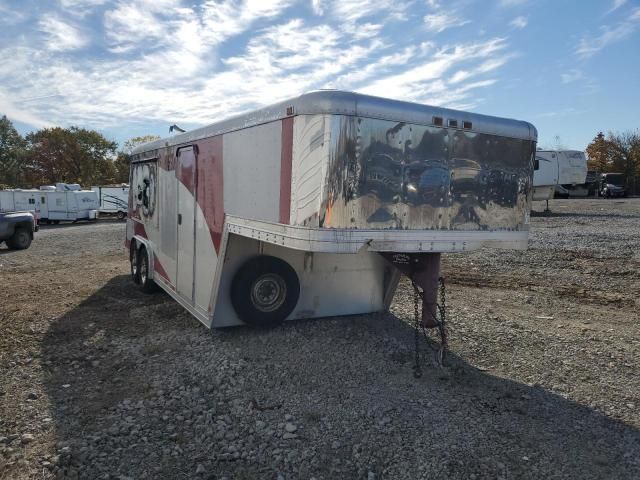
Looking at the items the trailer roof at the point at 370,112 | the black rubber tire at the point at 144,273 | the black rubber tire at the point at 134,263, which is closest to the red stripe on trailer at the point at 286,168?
the trailer roof at the point at 370,112

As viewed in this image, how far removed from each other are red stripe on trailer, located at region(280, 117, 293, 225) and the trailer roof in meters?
0.12

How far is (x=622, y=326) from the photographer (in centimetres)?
667

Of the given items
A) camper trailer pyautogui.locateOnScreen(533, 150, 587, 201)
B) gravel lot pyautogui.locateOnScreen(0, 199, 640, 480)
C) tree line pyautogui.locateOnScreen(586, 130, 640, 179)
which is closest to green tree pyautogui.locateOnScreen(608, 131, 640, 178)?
tree line pyautogui.locateOnScreen(586, 130, 640, 179)

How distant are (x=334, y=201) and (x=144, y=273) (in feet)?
18.7

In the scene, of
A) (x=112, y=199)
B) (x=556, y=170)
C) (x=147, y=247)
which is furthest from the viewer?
(x=112, y=199)

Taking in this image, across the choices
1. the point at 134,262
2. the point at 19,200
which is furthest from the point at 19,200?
the point at 134,262

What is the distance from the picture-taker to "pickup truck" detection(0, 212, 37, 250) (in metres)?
15.6

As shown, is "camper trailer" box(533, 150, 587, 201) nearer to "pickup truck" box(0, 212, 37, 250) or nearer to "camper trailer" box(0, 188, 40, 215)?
"pickup truck" box(0, 212, 37, 250)

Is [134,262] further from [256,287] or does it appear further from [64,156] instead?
[64,156]

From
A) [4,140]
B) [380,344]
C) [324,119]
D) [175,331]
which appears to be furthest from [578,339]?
[4,140]

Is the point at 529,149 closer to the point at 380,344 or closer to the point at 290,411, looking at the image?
the point at 380,344

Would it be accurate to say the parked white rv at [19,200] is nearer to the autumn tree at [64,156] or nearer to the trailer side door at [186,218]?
the trailer side door at [186,218]

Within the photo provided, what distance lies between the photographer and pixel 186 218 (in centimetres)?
669

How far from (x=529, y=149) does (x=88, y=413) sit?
4.76 metres
